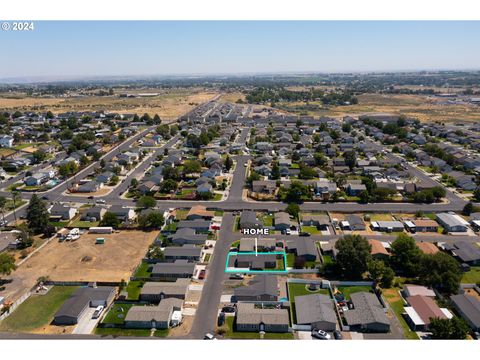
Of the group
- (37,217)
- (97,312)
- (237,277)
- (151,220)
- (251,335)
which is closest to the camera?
(251,335)

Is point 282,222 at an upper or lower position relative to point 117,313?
upper

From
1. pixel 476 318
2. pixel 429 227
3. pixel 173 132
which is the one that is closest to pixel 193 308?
pixel 476 318

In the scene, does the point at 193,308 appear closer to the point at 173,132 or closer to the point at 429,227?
the point at 429,227

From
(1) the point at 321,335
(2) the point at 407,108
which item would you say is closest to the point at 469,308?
(1) the point at 321,335

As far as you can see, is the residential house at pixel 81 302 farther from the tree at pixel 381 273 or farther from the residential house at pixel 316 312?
the tree at pixel 381 273

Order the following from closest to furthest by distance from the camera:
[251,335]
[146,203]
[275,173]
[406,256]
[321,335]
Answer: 1. [321,335]
2. [251,335]
3. [406,256]
4. [146,203]
5. [275,173]

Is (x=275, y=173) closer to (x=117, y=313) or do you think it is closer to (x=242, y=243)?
(x=242, y=243)

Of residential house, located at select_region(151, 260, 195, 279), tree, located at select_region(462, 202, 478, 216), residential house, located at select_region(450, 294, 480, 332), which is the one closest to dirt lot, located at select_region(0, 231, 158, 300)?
residential house, located at select_region(151, 260, 195, 279)
